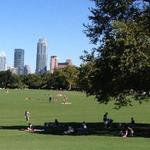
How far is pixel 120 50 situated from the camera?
46.7 meters

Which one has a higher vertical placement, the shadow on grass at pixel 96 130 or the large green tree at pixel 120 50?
the large green tree at pixel 120 50

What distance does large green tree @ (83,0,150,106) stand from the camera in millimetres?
45469

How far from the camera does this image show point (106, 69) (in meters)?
49.4

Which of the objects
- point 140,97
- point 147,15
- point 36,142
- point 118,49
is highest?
point 147,15

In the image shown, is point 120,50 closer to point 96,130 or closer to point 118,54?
point 118,54

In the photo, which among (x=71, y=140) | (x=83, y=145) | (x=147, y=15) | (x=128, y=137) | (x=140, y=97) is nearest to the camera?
(x=83, y=145)

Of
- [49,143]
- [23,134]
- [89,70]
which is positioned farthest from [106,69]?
[49,143]

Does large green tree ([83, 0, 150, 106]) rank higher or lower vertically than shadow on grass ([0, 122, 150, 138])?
higher

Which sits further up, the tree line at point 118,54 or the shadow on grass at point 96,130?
the tree line at point 118,54

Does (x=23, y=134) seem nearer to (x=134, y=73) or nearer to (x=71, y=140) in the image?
(x=71, y=140)

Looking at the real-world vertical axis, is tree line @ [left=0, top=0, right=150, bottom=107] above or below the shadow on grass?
above

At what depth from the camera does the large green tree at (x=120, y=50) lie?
45.5m

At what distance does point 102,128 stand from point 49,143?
15741 mm

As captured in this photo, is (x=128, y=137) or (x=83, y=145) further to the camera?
(x=128, y=137)
